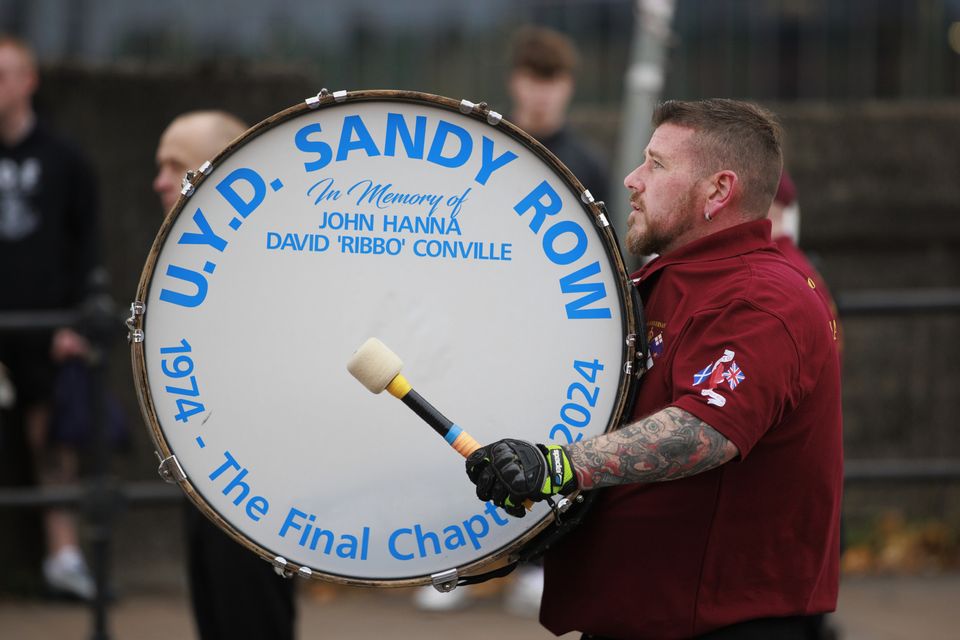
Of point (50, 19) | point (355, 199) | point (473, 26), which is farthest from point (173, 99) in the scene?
point (355, 199)

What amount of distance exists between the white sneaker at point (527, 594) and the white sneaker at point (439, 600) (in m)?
0.18

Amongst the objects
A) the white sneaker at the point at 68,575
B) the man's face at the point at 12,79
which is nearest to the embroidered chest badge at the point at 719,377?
the white sneaker at the point at 68,575

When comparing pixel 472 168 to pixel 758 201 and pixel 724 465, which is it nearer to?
pixel 758 201

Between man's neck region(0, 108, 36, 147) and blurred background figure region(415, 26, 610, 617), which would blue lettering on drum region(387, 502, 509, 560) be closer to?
blurred background figure region(415, 26, 610, 617)

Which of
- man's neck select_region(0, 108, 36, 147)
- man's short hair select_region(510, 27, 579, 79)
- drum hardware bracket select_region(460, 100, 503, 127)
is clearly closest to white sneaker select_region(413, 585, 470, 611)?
man's short hair select_region(510, 27, 579, 79)

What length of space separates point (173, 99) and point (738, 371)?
12.8ft

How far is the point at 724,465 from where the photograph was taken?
2572 mm

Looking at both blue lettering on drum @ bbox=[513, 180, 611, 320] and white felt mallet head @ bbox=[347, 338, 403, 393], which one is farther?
blue lettering on drum @ bbox=[513, 180, 611, 320]

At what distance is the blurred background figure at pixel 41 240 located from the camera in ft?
17.8

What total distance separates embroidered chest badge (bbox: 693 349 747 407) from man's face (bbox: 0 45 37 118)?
3807 mm

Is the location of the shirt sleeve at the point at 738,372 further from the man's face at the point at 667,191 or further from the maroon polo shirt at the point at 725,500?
the man's face at the point at 667,191

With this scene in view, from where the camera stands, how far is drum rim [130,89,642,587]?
2561 millimetres

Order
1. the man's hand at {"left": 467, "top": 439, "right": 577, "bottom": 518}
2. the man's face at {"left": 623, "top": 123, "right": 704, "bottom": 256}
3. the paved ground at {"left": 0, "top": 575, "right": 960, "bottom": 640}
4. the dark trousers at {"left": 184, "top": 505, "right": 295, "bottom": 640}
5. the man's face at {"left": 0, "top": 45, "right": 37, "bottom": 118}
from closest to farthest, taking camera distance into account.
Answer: the man's hand at {"left": 467, "top": 439, "right": 577, "bottom": 518}
the man's face at {"left": 623, "top": 123, "right": 704, "bottom": 256}
the dark trousers at {"left": 184, "top": 505, "right": 295, "bottom": 640}
the paved ground at {"left": 0, "top": 575, "right": 960, "bottom": 640}
the man's face at {"left": 0, "top": 45, "right": 37, "bottom": 118}

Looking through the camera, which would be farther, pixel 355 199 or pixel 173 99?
pixel 173 99
